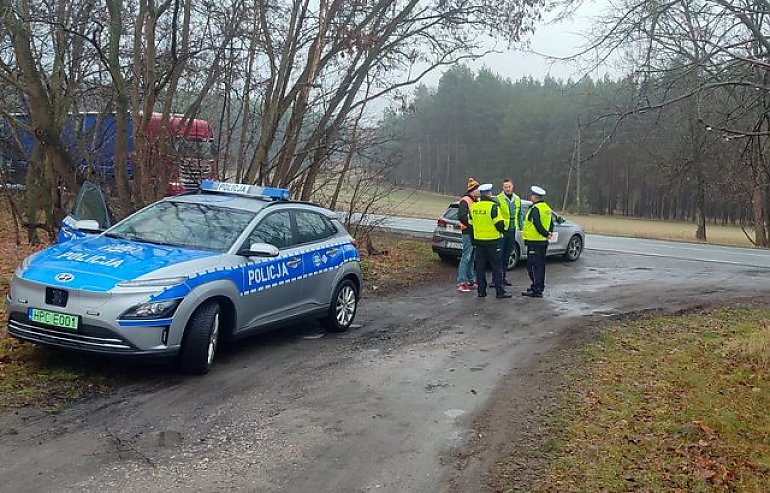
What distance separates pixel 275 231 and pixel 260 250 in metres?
0.84

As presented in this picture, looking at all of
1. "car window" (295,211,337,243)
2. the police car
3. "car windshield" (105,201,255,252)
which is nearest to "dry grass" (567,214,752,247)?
"car window" (295,211,337,243)

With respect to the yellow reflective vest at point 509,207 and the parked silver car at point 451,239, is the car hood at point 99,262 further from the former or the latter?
the parked silver car at point 451,239

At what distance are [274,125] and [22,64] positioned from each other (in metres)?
4.57

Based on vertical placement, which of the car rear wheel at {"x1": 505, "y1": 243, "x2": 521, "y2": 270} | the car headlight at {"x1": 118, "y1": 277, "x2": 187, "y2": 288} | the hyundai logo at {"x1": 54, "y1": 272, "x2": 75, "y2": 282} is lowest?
the car rear wheel at {"x1": 505, "y1": 243, "x2": 521, "y2": 270}

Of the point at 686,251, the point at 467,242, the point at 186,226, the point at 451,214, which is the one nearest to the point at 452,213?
the point at 451,214

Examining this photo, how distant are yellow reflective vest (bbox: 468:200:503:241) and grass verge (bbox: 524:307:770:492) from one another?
297cm

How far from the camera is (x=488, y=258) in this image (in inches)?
510

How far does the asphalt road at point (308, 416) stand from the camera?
4805 mm

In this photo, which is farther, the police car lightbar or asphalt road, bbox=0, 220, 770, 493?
the police car lightbar

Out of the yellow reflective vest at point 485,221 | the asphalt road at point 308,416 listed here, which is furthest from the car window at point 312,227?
the yellow reflective vest at point 485,221

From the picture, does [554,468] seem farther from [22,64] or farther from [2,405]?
[22,64]

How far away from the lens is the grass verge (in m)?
5.18

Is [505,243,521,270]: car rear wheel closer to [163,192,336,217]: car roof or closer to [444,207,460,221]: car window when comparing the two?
[444,207,460,221]: car window

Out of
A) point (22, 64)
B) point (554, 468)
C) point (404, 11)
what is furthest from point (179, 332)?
point (404, 11)
